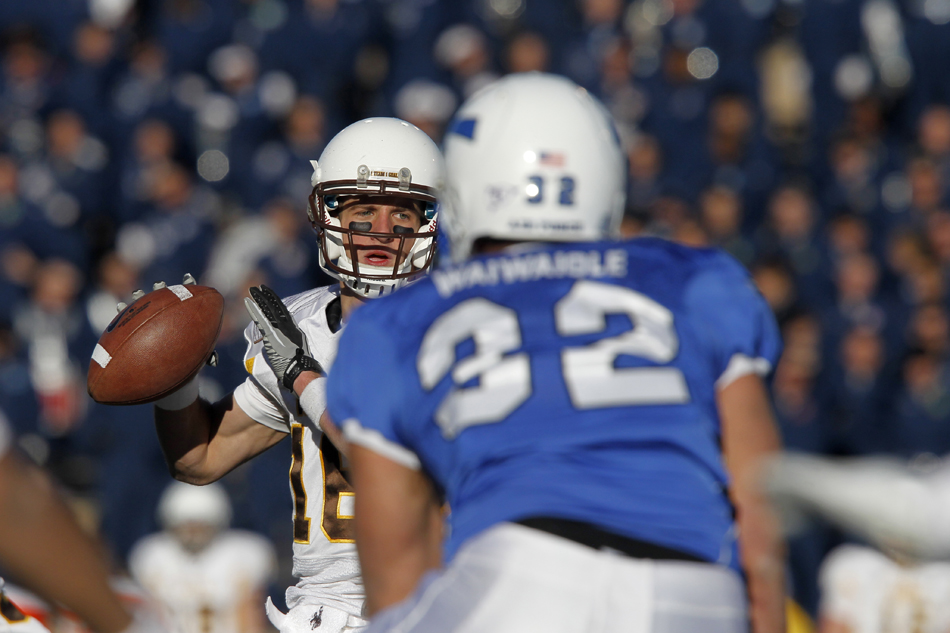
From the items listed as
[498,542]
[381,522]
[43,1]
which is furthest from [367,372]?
[43,1]

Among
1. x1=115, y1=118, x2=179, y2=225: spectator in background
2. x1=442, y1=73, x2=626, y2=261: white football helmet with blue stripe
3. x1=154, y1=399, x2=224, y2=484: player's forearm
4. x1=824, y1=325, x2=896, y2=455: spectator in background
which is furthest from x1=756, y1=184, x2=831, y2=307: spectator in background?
x1=442, y1=73, x2=626, y2=261: white football helmet with blue stripe

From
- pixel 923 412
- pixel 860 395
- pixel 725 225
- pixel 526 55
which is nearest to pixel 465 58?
pixel 526 55

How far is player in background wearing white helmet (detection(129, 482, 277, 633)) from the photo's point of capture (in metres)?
6.45

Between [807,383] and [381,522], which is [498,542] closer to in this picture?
[381,522]

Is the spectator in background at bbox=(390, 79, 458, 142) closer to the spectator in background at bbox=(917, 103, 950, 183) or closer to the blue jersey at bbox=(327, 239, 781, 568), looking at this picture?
the spectator in background at bbox=(917, 103, 950, 183)

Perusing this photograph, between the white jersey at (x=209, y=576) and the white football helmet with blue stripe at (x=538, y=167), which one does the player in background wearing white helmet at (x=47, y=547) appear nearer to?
the white football helmet with blue stripe at (x=538, y=167)

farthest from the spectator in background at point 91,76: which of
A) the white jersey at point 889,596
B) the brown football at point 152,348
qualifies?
the white jersey at point 889,596

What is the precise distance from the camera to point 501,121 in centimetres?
220

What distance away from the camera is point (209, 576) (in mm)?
6488

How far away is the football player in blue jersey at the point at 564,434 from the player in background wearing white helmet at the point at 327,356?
4.01ft

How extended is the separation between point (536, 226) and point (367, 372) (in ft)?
1.44

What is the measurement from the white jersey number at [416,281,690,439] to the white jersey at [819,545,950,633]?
4484 mm

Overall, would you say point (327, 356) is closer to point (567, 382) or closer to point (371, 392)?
point (371, 392)

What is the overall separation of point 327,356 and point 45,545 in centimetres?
160
